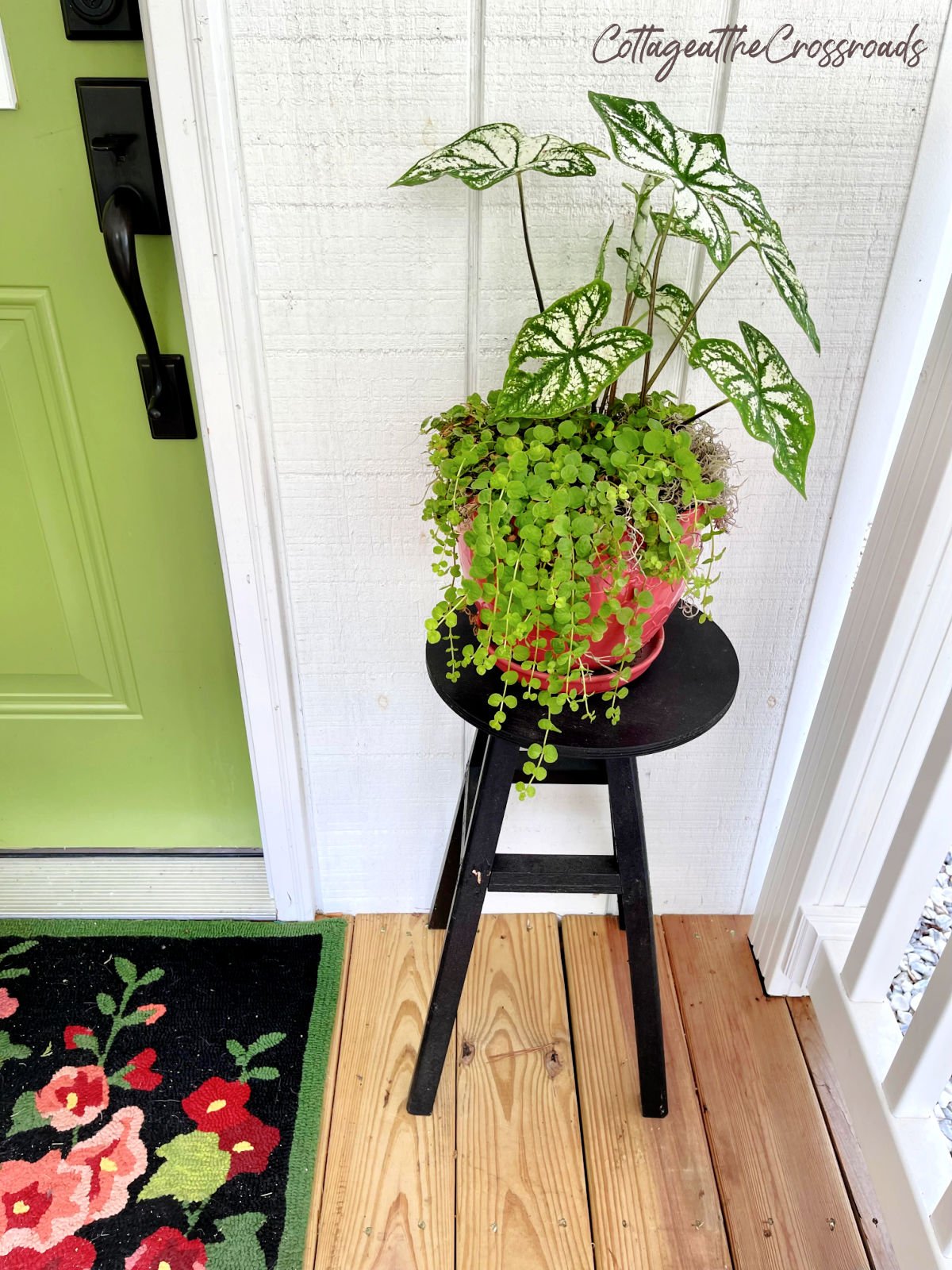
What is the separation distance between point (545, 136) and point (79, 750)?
3.88ft

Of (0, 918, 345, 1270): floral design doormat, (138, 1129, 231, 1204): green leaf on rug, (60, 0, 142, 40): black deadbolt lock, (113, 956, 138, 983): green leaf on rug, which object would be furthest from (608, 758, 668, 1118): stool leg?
(60, 0, 142, 40): black deadbolt lock

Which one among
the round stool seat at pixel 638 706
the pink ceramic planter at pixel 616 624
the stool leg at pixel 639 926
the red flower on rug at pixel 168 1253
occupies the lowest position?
the red flower on rug at pixel 168 1253

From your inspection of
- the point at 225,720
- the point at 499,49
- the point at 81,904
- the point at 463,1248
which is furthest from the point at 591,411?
the point at 81,904

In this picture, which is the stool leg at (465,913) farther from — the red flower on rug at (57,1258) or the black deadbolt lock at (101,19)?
the black deadbolt lock at (101,19)

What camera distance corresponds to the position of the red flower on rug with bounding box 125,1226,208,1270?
1.14 meters

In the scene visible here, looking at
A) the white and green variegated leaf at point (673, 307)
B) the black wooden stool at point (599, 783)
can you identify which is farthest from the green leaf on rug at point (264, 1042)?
the white and green variegated leaf at point (673, 307)

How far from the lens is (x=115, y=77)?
3.44 ft

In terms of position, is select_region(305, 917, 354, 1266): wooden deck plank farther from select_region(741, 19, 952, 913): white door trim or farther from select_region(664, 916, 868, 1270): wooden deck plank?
select_region(741, 19, 952, 913): white door trim

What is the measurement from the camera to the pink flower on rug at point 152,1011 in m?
1.40

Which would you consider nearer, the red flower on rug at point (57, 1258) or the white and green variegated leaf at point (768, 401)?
the white and green variegated leaf at point (768, 401)

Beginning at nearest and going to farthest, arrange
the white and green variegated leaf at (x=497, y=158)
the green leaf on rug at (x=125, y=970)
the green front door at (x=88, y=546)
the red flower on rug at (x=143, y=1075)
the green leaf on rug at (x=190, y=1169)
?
the white and green variegated leaf at (x=497, y=158), the green front door at (x=88, y=546), the green leaf on rug at (x=190, y=1169), the red flower on rug at (x=143, y=1075), the green leaf on rug at (x=125, y=970)

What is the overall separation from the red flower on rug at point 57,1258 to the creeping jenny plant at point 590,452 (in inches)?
33.5

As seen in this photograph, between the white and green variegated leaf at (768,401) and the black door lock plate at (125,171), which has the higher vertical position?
the black door lock plate at (125,171)

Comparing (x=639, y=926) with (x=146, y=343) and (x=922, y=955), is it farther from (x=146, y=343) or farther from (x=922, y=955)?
(x=146, y=343)
